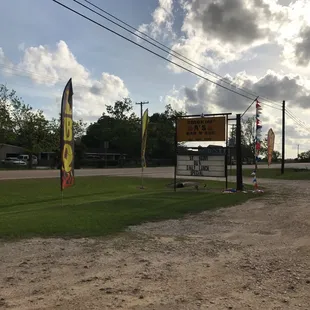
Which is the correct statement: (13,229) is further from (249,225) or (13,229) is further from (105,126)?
(105,126)

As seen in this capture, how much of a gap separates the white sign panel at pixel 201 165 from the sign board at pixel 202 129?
0.97m

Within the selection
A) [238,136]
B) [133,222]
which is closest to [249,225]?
[133,222]

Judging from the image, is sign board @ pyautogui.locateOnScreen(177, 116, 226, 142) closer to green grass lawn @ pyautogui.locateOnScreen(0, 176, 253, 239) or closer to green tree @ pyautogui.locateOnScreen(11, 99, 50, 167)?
green grass lawn @ pyautogui.locateOnScreen(0, 176, 253, 239)

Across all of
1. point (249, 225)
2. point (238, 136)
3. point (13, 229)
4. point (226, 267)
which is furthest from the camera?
point (238, 136)

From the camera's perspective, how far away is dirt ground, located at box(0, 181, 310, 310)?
4465 mm

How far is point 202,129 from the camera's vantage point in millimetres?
20500

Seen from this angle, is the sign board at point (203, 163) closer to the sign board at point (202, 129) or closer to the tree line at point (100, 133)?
the sign board at point (202, 129)

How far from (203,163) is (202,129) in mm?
1759

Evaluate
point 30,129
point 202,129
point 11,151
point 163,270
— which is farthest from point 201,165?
point 11,151

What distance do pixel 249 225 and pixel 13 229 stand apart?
18.0 ft

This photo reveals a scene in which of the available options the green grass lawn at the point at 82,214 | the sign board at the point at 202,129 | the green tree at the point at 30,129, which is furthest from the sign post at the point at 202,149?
the green tree at the point at 30,129

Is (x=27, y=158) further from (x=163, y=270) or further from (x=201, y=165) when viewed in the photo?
(x=163, y=270)

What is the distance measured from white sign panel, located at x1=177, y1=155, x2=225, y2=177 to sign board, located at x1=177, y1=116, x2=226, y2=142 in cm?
97

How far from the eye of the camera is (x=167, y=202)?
46.5 feet
